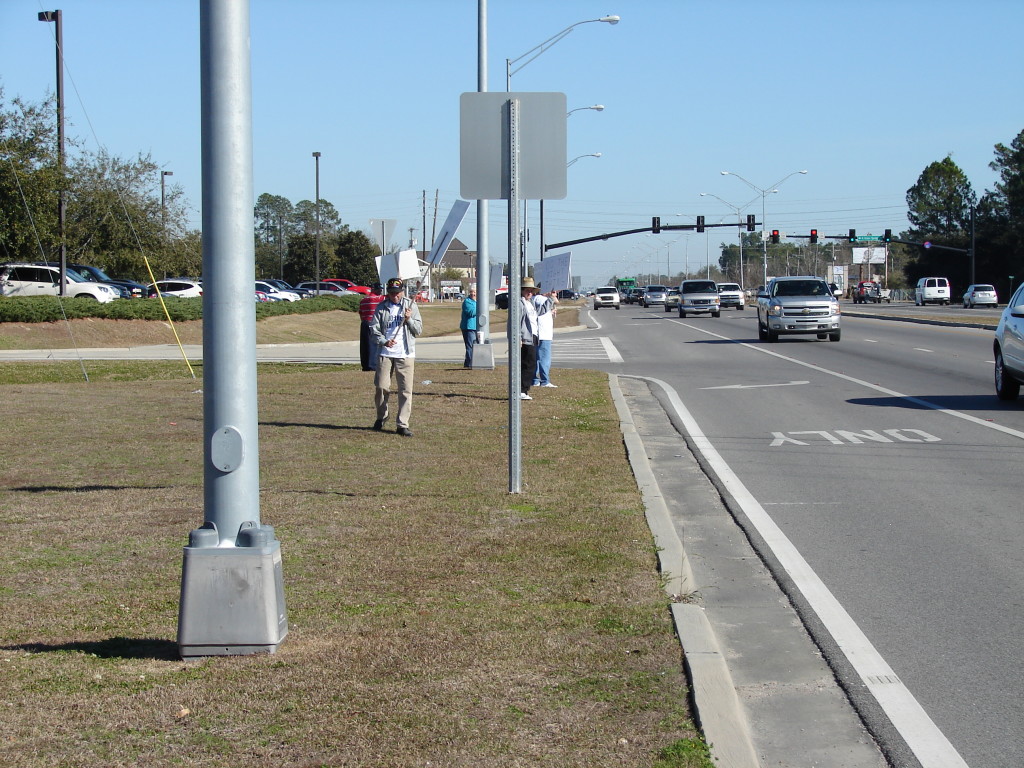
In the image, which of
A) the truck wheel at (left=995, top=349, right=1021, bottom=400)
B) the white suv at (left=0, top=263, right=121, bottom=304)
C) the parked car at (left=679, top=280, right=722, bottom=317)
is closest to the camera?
the truck wheel at (left=995, top=349, right=1021, bottom=400)

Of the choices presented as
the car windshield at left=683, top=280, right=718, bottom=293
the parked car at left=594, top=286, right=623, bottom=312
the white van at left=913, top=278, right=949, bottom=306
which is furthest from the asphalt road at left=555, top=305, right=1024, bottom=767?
the parked car at left=594, top=286, right=623, bottom=312

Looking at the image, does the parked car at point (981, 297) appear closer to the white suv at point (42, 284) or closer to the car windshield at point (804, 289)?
the car windshield at point (804, 289)

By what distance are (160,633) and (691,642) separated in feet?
8.30

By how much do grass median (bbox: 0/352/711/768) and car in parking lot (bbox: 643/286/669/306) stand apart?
76047mm

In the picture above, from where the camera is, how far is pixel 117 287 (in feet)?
152

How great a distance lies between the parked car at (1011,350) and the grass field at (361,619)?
7.40 metres

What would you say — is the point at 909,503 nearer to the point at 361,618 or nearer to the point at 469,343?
the point at 361,618

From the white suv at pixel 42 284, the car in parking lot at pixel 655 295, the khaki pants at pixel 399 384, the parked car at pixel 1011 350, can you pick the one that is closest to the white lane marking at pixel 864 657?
the khaki pants at pixel 399 384

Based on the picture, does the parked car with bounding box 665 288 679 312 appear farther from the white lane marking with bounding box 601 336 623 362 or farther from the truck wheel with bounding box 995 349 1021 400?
the truck wheel with bounding box 995 349 1021 400

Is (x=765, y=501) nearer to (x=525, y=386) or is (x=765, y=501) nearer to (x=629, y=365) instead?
(x=525, y=386)

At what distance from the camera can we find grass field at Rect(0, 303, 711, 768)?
4.18 m

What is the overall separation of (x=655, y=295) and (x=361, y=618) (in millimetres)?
83177

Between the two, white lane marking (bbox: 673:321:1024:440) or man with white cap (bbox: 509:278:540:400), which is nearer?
white lane marking (bbox: 673:321:1024:440)

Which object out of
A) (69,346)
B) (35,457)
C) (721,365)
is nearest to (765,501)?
(35,457)
